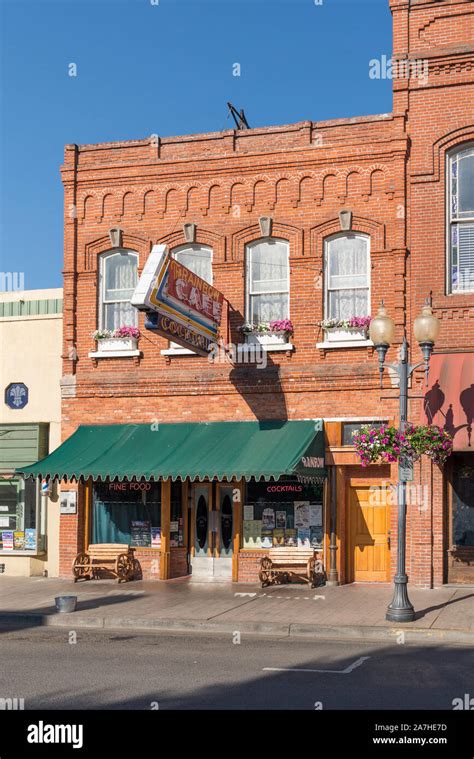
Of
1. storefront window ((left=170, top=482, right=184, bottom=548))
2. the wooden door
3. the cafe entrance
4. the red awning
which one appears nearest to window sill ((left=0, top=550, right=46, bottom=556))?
storefront window ((left=170, top=482, right=184, bottom=548))

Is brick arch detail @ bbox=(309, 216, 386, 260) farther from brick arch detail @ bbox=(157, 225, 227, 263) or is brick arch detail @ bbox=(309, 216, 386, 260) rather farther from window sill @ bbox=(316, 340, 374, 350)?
brick arch detail @ bbox=(157, 225, 227, 263)

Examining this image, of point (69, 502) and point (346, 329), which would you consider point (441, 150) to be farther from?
point (69, 502)

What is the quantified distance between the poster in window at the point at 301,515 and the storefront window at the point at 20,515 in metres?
5.89

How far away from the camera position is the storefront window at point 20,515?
72.6 ft

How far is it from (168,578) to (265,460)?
3.90 m

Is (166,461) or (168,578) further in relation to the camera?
(168,578)

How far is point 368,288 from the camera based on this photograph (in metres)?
19.8

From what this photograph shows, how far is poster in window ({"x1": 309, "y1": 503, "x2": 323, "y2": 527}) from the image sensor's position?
1989 cm

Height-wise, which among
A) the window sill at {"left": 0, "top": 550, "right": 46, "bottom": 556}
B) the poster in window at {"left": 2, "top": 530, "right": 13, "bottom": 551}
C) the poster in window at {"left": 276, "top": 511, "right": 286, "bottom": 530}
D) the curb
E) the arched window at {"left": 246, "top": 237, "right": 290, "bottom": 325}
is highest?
the arched window at {"left": 246, "top": 237, "right": 290, "bottom": 325}

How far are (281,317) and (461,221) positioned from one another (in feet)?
13.3

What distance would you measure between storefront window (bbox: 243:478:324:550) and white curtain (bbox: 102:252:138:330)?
4.59 m

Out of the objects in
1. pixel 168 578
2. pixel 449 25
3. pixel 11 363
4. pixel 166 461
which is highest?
pixel 449 25

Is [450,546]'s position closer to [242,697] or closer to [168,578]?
[168,578]

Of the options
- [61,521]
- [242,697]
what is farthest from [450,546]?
[242,697]
